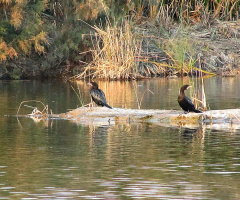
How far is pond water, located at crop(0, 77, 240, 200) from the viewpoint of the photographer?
335 inches

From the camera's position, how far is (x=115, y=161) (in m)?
10.5

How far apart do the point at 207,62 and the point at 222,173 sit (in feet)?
76.8

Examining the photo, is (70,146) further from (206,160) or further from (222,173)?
(222,173)

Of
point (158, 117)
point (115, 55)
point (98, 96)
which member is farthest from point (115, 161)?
point (115, 55)

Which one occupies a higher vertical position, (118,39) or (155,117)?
(118,39)

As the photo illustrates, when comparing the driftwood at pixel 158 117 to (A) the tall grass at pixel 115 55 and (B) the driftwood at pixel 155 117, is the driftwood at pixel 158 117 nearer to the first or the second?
(B) the driftwood at pixel 155 117

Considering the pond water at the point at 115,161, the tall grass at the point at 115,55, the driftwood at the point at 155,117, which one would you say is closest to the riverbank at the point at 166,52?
the tall grass at the point at 115,55

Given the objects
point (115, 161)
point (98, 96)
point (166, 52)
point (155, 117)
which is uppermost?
point (166, 52)

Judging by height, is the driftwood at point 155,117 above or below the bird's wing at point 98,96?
below

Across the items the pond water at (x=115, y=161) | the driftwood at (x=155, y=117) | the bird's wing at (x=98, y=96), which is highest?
the bird's wing at (x=98, y=96)

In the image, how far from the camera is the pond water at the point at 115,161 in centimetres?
852

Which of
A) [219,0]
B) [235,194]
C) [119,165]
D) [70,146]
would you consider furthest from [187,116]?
[219,0]

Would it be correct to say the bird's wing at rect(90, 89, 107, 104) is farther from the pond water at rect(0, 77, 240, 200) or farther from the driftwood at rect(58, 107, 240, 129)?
the pond water at rect(0, 77, 240, 200)

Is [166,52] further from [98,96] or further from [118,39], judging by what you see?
[98,96]
